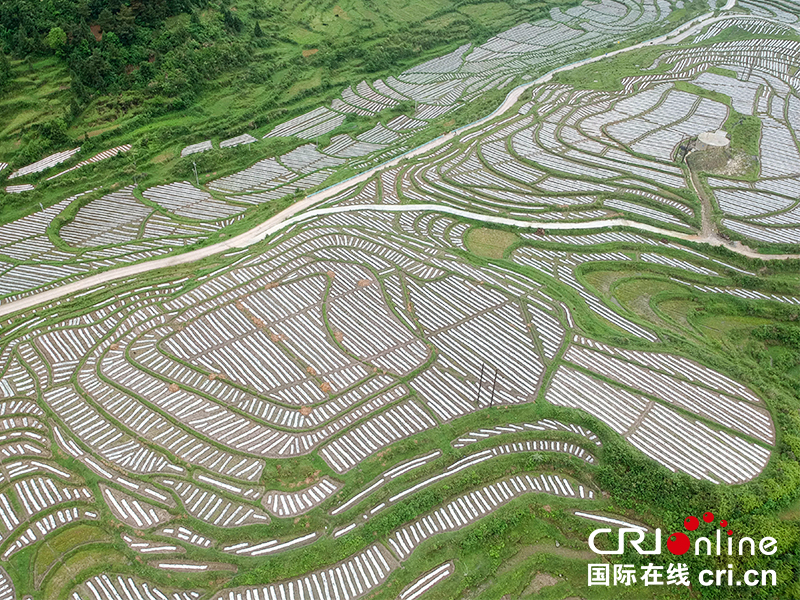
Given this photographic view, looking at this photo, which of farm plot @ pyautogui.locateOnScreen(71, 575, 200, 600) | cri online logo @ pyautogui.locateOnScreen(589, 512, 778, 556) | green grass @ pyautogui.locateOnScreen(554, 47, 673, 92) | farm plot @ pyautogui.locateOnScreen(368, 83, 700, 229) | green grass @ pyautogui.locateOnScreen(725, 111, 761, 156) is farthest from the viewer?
green grass @ pyautogui.locateOnScreen(554, 47, 673, 92)

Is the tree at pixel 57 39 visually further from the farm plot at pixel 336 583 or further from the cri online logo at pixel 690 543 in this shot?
the cri online logo at pixel 690 543

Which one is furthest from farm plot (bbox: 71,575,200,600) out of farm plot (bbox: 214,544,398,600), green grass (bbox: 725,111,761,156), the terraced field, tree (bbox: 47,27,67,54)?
green grass (bbox: 725,111,761,156)

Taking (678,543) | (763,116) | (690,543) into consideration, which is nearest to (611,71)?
(763,116)

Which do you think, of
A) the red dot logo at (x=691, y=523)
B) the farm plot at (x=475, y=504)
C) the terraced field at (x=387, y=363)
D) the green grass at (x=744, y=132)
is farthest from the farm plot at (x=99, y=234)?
the green grass at (x=744, y=132)

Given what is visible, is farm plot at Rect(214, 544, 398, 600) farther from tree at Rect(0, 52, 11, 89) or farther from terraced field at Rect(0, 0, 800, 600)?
tree at Rect(0, 52, 11, 89)

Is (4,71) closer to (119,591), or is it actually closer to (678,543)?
(119,591)
